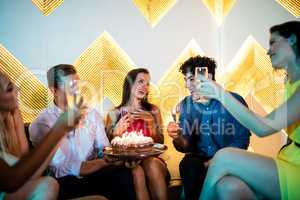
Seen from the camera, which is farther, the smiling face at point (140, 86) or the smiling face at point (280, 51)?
the smiling face at point (140, 86)

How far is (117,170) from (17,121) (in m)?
0.95

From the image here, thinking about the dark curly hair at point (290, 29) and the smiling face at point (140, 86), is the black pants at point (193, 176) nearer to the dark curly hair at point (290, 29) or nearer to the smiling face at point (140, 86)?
the smiling face at point (140, 86)

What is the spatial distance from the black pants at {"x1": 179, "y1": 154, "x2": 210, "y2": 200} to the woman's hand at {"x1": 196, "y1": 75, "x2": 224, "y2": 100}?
2.64ft

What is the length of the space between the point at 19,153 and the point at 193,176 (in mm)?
1257

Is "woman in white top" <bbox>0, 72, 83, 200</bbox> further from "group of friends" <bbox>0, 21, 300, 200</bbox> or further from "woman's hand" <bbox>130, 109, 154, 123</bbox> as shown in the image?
"woman's hand" <bbox>130, 109, 154, 123</bbox>

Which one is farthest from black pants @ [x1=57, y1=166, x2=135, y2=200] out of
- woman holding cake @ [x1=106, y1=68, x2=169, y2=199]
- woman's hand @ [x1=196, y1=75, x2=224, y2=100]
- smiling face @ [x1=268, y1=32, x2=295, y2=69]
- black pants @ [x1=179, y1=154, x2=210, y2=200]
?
smiling face @ [x1=268, y1=32, x2=295, y2=69]

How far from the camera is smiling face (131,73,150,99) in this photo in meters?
3.20

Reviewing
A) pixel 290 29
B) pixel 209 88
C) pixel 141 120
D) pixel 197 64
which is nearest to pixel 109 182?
pixel 141 120

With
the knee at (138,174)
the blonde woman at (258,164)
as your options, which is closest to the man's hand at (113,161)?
the knee at (138,174)

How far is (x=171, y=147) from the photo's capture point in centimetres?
320

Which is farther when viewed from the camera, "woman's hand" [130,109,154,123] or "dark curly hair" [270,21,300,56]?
"woman's hand" [130,109,154,123]

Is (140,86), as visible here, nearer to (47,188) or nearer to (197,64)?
(197,64)

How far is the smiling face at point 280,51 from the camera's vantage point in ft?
6.87

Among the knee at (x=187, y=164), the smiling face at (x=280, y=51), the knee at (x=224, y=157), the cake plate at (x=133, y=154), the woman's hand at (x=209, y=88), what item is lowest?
the knee at (x=187, y=164)
